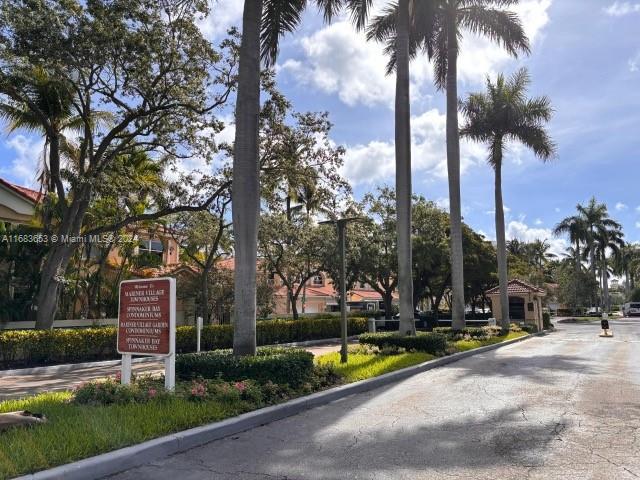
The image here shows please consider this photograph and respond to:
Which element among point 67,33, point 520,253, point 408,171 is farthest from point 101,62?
point 520,253

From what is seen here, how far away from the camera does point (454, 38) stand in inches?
878

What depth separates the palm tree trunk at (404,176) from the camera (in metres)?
16.4

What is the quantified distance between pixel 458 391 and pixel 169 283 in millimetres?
5782

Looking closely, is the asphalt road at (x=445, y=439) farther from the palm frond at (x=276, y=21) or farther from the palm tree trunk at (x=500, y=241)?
the palm tree trunk at (x=500, y=241)

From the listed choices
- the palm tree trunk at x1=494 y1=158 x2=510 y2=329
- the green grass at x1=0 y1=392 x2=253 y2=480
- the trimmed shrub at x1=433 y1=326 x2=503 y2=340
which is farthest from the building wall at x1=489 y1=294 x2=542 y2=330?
the green grass at x1=0 y1=392 x2=253 y2=480

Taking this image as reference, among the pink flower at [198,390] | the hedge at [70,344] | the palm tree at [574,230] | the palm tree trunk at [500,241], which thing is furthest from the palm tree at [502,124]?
the palm tree at [574,230]

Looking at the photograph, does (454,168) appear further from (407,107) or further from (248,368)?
(248,368)

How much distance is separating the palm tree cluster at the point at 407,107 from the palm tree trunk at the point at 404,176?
3 centimetres

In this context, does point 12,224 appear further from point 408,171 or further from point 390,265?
point 390,265

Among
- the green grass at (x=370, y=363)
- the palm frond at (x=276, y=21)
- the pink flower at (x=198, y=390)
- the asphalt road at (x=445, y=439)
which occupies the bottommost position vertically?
the asphalt road at (x=445, y=439)

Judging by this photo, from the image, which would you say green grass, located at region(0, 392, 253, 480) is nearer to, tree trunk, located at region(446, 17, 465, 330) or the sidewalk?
the sidewalk

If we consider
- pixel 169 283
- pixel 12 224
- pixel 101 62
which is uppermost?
pixel 101 62

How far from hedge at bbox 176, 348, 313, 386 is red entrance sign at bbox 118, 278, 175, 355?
4.06 ft

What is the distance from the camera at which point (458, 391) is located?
9.97 meters
